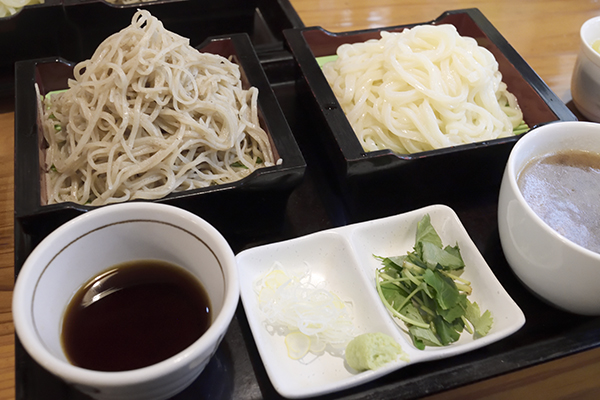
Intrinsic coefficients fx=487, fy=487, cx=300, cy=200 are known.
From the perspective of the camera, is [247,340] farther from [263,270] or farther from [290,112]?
[290,112]

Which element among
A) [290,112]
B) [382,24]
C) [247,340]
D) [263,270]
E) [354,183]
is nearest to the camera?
[247,340]

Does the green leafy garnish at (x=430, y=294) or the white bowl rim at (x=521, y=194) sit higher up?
the white bowl rim at (x=521, y=194)

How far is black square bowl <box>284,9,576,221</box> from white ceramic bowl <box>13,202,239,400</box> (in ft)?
1.60

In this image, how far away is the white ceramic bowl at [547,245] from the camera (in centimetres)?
107

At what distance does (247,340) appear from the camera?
1.14 m

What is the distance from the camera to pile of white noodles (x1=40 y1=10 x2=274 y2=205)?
4.18 feet

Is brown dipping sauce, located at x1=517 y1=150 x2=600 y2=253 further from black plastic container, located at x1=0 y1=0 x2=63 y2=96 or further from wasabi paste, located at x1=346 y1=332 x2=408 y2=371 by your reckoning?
black plastic container, located at x1=0 y1=0 x2=63 y2=96

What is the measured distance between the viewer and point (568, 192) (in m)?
1.23

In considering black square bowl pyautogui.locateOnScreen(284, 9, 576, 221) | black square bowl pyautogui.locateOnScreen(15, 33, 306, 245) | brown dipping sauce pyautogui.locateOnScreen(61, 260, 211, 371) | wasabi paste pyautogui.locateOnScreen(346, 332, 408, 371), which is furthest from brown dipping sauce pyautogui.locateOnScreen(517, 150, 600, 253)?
brown dipping sauce pyautogui.locateOnScreen(61, 260, 211, 371)

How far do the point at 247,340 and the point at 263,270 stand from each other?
0.60ft

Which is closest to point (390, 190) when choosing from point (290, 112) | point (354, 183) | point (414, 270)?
point (354, 183)

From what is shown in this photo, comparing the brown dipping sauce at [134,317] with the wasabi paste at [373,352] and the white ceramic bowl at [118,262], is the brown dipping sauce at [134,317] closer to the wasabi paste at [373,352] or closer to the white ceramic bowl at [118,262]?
the white ceramic bowl at [118,262]

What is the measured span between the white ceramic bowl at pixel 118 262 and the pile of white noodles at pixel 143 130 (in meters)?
0.20

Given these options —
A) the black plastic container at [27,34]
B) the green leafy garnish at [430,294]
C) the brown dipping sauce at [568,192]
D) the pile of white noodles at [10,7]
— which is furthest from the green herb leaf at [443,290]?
the pile of white noodles at [10,7]
